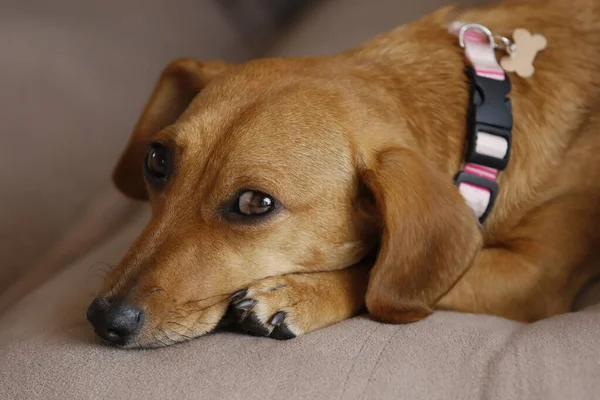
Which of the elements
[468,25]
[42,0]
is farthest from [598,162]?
[42,0]

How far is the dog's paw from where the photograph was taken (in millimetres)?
1723

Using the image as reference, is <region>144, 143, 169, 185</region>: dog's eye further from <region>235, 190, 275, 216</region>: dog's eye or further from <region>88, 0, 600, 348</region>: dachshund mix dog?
<region>235, 190, 275, 216</region>: dog's eye

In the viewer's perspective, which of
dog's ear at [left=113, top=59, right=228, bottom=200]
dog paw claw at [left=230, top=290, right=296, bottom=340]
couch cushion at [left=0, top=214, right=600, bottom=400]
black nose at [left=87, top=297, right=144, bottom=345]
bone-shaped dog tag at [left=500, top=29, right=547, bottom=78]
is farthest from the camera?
dog's ear at [left=113, top=59, right=228, bottom=200]

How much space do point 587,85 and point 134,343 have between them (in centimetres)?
162

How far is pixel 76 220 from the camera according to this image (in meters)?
3.04

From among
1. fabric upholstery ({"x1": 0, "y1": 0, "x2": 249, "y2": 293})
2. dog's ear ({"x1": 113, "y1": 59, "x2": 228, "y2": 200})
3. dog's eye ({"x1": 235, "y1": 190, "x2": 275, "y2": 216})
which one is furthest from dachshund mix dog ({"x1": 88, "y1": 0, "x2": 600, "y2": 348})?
fabric upholstery ({"x1": 0, "y1": 0, "x2": 249, "y2": 293})

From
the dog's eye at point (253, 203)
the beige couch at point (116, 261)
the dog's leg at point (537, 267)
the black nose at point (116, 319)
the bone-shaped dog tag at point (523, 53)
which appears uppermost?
the bone-shaped dog tag at point (523, 53)

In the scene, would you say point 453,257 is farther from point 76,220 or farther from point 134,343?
point 76,220

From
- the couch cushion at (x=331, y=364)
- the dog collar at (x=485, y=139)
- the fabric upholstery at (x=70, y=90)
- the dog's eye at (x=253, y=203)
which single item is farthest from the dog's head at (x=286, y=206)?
the fabric upholstery at (x=70, y=90)

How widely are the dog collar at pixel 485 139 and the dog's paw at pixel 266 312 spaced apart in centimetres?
63

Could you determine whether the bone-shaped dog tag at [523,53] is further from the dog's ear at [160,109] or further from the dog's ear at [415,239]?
the dog's ear at [160,109]

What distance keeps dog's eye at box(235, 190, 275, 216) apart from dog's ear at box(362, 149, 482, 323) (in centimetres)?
28

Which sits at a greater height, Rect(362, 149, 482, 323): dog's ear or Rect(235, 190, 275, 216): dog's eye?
Rect(235, 190, 275, 216): dog's eye

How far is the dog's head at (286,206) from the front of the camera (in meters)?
1.74
